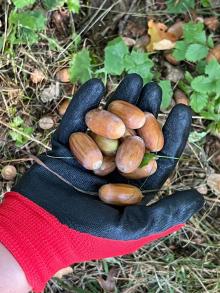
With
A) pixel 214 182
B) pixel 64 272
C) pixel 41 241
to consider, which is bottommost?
pixel 64 272

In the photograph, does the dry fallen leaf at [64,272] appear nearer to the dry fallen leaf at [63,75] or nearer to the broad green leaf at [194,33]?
the dry fallen leaf at [63,75]

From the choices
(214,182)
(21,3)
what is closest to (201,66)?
(214,182)

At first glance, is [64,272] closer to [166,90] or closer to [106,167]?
[106,167]

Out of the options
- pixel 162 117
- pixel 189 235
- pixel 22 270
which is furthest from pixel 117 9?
pixel 22 270

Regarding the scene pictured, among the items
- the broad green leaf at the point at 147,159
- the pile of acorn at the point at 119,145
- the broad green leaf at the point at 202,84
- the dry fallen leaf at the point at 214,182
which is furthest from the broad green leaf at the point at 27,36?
the dry fallen leaf at the point at 214,182

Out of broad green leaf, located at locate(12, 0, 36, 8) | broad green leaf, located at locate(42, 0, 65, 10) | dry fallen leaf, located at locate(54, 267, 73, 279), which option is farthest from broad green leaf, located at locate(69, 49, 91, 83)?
dry fallen leaf, located at locate(54, 267, 73, 279)

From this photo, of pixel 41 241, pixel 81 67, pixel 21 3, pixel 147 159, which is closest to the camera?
pixel 41 241
